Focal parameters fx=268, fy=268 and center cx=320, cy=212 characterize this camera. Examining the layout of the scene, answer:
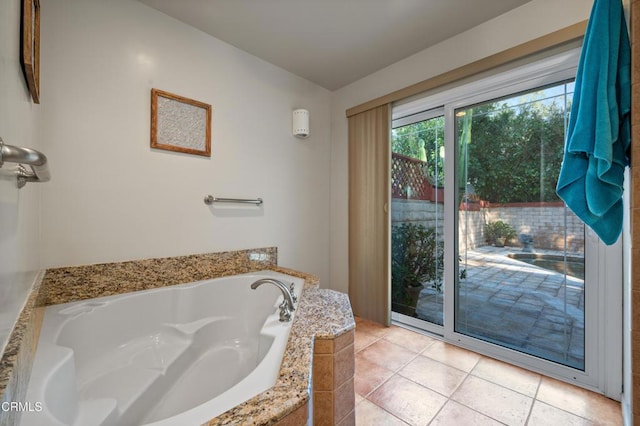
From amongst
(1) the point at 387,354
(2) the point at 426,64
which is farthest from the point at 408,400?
(2) the point at 426,64

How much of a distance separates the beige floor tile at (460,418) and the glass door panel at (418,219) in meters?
0.87

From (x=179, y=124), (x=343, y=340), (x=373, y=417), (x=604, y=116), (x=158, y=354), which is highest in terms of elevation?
(x=179, y=124)

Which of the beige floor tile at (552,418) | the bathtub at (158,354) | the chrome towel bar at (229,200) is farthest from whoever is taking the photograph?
the chrome towel bar at (229,200)

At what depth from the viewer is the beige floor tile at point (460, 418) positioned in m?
1.28

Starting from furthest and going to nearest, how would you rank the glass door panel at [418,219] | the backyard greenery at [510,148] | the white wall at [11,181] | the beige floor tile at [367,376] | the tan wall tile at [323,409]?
1. the glass door panel at [418,219]
2. the backyard greenery at [510,148]
3. the beige floor tile at [367,376]
4. the tan wall tile at [323,409]
5. the white wall at [11,181]

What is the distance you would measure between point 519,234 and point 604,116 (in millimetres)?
1078

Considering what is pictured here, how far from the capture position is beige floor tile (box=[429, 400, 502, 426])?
1.28m

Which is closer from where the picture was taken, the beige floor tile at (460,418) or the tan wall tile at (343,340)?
Answer: the tan wall tile at (343,340)

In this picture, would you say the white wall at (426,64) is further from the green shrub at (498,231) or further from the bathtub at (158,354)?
the green shrub at (498,231)

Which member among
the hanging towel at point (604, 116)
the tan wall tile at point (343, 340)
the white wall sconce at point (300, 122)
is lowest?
the tan wall tile at point (343, 340)

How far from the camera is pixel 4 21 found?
2.14ft

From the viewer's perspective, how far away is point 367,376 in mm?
1643

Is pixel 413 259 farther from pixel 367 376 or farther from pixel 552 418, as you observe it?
pixel 552 418

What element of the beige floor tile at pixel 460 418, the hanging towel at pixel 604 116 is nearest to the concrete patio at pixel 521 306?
the beige floor tile at pixel 460 418
